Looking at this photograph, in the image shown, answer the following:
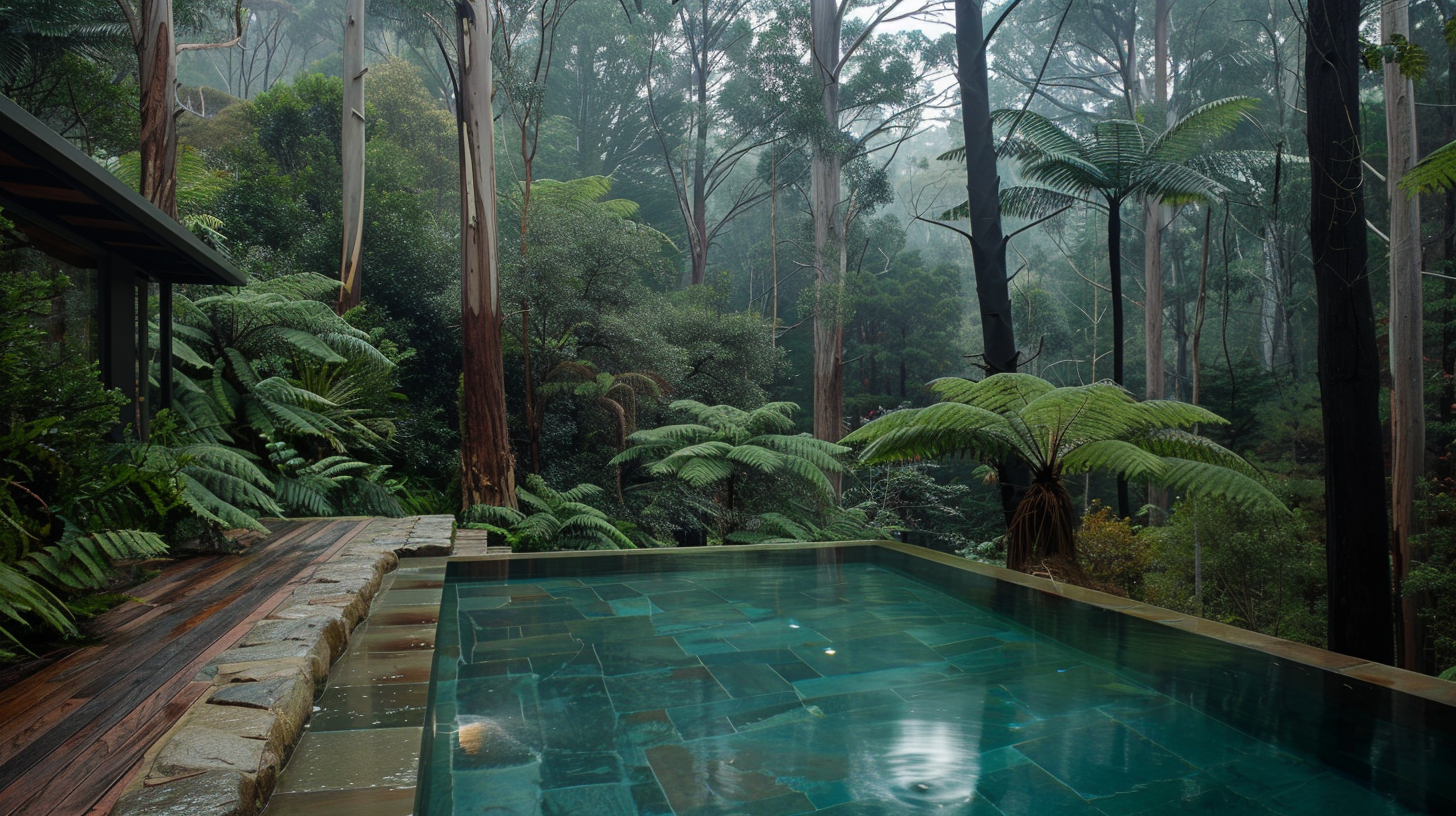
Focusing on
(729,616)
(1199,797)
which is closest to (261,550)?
(729,616)

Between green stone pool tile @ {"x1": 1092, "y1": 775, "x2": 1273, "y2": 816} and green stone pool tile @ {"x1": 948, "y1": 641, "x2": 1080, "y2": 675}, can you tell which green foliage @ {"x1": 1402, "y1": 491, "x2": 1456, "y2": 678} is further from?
green stone pool tile @ {"x1": 1092, "y1": 775, "x2": 1273, "y2": 816}

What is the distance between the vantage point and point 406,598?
302 centimetres

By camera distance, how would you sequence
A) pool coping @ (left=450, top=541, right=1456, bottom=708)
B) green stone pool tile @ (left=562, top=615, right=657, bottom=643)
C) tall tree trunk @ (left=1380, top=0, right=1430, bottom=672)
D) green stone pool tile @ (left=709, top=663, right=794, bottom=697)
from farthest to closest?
tall tree trunk @ (left=1380, top=0, right=1430, bottom=672)
green stone pool tile @ (left=562, top=615, right=657, bottom=643)
green stone pool tile @ (left=709, top=663, right=794, bottom=697)
pool coping @ (left=450, top=541, right=1456, bottom=708)

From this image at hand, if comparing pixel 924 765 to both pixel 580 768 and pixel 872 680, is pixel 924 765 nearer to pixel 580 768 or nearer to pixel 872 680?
pixel 872 680

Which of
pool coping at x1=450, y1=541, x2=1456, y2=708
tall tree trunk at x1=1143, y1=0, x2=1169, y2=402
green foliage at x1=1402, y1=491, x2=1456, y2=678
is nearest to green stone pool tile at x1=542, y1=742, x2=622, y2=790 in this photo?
pool coping at x1=450, y1=541, x2=1456, y2=708

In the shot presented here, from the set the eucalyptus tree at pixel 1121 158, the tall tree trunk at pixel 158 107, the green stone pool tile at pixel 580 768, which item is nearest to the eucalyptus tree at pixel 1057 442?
the green stone pool tile at pixel 580 768

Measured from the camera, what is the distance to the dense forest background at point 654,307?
494 cm

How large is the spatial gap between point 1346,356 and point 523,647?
4327 millimetres

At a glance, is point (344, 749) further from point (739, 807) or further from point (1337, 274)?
point (1337, 274)

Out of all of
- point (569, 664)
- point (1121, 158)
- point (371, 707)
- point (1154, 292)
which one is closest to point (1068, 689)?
point (569, 664)

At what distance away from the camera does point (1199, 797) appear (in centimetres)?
178

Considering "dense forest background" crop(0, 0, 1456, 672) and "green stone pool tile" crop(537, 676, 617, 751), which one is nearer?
"green stone pool tile" crop(537, 676, 617, 751)

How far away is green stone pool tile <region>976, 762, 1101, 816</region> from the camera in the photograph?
68.3 inches

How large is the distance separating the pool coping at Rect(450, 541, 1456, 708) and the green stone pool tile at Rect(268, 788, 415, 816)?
2.62 m
